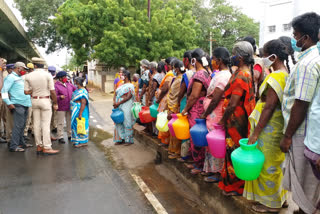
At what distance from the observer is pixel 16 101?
239 inches

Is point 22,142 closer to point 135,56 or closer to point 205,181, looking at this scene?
point 205,181

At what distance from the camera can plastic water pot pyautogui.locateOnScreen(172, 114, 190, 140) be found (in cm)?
398

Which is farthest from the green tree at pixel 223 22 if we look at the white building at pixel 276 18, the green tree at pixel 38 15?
the green tree at pixel 38 15

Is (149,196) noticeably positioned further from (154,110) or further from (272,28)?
(272,28)

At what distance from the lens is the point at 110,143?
685cm

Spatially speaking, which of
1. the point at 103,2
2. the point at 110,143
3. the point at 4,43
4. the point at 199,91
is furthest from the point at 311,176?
the point at 4,43

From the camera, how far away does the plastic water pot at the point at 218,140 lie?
314 centimetres

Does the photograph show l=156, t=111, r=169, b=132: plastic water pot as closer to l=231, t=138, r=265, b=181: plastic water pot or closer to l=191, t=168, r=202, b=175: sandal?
l=191, t=168, r=202, b=175: sandal

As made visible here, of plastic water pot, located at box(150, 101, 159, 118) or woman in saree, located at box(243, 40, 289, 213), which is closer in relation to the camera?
woman in saree, located at box(243, 40, 289, 213)

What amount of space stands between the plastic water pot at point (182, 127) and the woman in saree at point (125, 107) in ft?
8.64

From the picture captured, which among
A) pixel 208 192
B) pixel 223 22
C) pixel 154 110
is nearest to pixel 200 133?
pixel 208 192

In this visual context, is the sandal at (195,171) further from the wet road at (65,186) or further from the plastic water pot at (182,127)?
the wet road at (65,186)

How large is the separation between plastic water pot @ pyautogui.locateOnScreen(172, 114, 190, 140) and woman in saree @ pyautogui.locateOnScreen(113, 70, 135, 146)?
2633 mm

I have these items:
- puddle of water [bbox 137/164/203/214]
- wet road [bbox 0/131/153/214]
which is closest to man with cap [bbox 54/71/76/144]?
wet road [bbox 0/131/153/214]
